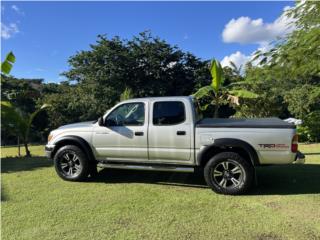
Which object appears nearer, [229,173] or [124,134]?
[229,173]

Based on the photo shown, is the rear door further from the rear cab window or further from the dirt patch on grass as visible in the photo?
the dirt patch on grass

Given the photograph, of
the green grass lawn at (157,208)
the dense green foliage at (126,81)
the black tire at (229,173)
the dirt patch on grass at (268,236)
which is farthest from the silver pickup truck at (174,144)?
the dense green foliage at (126,81)

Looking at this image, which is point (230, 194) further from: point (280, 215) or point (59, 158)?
point (59, 158)

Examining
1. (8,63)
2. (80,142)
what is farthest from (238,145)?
(8,63)

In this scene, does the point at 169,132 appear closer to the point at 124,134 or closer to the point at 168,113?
the point at 168,113

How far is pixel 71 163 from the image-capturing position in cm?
771

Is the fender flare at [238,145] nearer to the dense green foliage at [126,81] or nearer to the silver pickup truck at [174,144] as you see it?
the silver pickup truck at [174,144]

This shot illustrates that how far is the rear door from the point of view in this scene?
6.80 meters

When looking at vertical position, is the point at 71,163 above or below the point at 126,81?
below

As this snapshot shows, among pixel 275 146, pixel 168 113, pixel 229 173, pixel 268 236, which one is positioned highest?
pixel 168 113

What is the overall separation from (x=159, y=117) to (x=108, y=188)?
1.73 meters

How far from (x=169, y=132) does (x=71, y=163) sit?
2356mm

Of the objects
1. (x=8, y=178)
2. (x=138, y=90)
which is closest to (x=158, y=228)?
(x=8, y=178)

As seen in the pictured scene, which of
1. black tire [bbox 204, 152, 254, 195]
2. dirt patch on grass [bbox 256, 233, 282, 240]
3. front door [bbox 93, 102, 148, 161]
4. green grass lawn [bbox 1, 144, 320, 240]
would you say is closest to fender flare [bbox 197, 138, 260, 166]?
black tire [bbox 204, 152, 254, 195]
